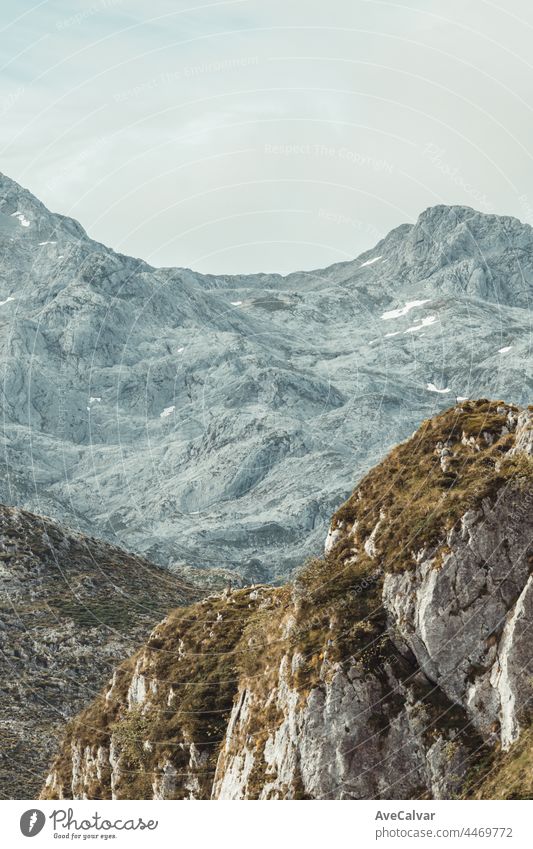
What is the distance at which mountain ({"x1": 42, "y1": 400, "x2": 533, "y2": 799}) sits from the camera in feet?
273

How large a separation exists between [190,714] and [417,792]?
33.6m

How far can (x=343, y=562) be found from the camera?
102 m

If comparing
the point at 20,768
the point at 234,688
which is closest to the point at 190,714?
the point at 234,688

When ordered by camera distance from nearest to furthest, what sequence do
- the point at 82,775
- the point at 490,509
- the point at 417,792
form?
the point at 417,792 < the point at 490,509 < the point at 82,775

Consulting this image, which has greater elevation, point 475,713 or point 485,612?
point 485,612

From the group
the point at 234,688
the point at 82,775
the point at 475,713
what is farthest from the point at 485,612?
the point at 82,775

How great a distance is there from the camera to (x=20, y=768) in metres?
186

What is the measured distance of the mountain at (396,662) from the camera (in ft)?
273

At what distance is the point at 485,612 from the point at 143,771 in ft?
139

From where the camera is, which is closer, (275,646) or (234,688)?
(275,646)

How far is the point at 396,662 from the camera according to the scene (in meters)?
88.3
